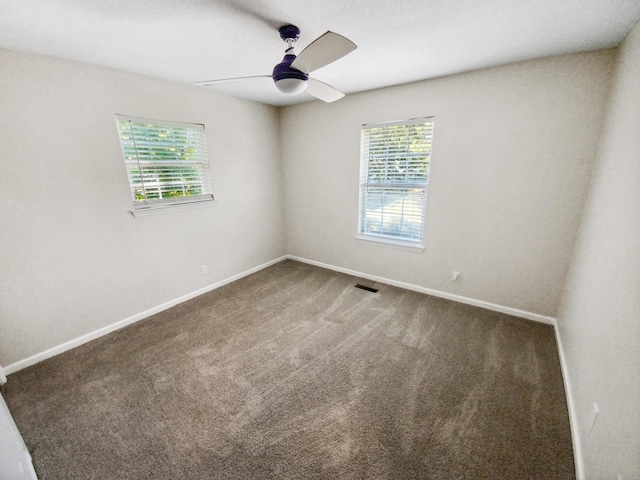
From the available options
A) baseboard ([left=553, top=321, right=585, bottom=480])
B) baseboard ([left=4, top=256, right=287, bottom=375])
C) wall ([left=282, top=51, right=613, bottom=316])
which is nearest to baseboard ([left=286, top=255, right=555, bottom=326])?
wall ([left=282, top=51, right=613, bottom=316])

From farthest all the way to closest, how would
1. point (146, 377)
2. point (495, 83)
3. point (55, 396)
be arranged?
1. point (495, 83)
2. point (146, 377)
3. point (55, 396)

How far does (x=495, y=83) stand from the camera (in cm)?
235

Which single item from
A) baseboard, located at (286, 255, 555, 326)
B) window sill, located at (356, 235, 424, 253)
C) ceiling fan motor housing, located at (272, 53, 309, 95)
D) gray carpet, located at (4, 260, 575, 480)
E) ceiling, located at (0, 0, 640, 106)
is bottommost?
gray carpet, located at (4, 260, 575, 480)

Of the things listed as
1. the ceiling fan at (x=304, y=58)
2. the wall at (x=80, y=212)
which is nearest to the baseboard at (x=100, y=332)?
the wall at (x=80, y=212)

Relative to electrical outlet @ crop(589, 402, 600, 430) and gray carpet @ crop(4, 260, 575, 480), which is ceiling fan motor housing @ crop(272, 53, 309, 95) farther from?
electrical outlet @ crop(589, 402, 600, 430)

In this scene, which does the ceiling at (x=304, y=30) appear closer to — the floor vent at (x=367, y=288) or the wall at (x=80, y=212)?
the wall at (x=80, y=212)

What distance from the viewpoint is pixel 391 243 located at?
331 cm

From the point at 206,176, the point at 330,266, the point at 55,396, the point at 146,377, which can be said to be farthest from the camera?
the point at 330,266

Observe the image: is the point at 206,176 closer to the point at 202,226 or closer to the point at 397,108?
the point at 202,226

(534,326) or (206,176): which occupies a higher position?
(206,176)

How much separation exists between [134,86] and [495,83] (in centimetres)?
336

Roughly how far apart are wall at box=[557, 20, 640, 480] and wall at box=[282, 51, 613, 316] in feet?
0.66

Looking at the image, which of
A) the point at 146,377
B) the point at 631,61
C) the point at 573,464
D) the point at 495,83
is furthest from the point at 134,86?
the point at 573,464

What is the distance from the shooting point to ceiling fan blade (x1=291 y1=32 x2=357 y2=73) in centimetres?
123
